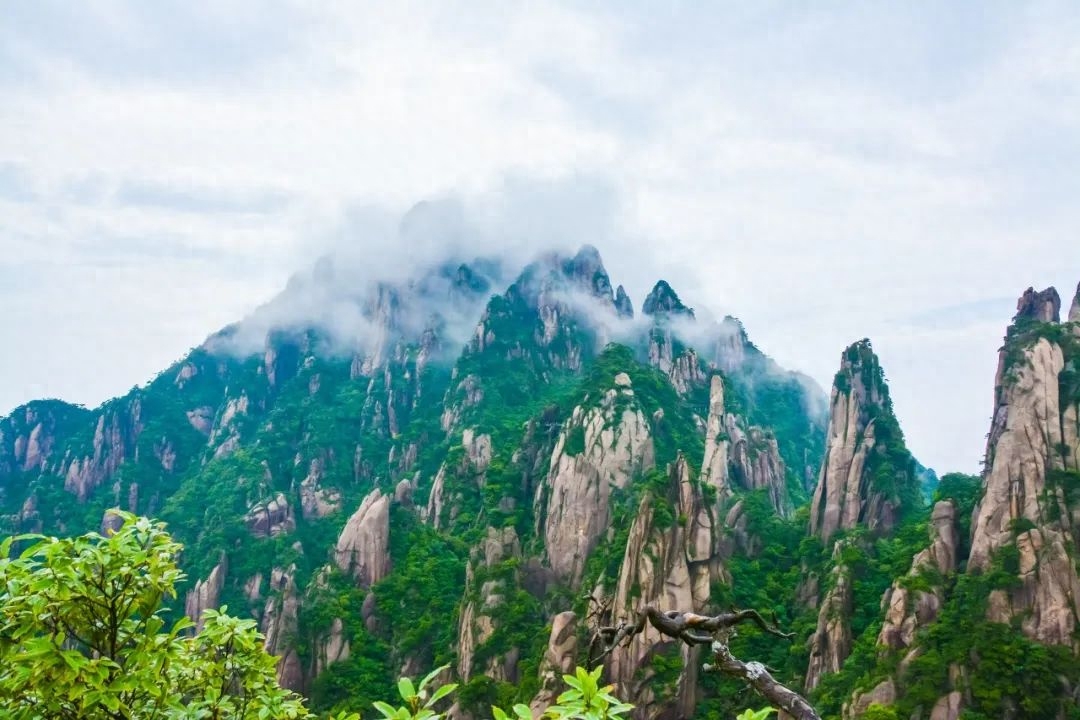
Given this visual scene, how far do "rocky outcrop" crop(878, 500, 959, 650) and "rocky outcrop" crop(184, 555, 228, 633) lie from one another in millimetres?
68846

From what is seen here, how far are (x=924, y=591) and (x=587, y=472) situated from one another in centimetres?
3053

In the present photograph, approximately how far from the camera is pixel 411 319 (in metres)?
128

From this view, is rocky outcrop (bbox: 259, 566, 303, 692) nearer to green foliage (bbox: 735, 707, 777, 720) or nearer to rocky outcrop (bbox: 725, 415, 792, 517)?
rocky outcrop (bbox: 725, 415, 792, 517)

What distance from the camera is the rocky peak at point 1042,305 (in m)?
44.3

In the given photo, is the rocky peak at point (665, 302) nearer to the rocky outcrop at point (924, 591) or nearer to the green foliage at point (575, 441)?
the green foliage at point (575, 441)

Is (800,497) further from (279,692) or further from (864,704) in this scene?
(279,692)

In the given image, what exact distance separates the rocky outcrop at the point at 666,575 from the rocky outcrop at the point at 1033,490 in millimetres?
16052

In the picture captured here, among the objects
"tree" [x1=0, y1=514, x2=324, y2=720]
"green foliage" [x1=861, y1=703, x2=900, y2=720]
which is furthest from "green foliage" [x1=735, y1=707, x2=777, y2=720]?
"green foliage" [x1=861, y1=703, x2=900, y2=720]

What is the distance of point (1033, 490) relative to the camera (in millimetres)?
34906

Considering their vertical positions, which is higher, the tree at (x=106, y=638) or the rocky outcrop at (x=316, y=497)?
the rocky outcrop at (x=316, y=497)

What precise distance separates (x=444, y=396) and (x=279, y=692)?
98443 millimetres

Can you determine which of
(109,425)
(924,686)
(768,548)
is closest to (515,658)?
(768,548)

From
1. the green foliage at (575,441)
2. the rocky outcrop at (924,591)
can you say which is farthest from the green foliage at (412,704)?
the green foliage at (575,441)

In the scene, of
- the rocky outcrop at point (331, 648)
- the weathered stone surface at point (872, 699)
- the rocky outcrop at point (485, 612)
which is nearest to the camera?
the weathered stone surface at point (872, 699)
